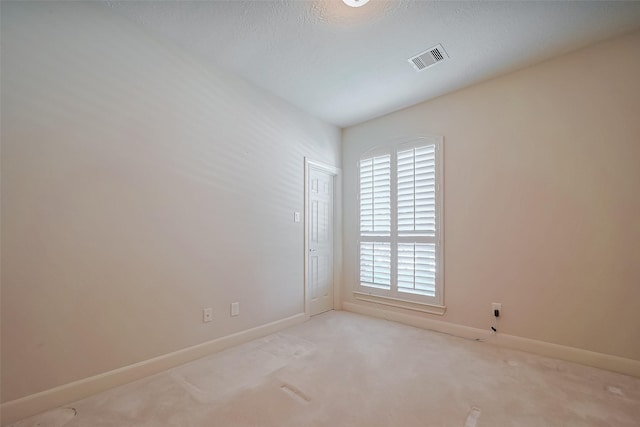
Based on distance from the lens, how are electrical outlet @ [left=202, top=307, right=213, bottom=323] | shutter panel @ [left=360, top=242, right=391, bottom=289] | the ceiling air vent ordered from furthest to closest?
shutter panel @ [left=360, top=242, right=391, bottom=289] → electrical outlet @ [left=202, top=307, right=213, bottom=323] → the ceiling air vent

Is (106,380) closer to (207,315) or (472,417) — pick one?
(207,315)

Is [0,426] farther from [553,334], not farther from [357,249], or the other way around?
[553,334]

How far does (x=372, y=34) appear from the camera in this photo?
2219 mm

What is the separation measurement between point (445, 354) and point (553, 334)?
0.95 meters

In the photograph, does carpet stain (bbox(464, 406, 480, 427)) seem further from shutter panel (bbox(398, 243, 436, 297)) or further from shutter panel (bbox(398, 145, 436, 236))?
shutter panel (bbox(398, 145, 436, 236))

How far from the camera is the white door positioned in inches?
144

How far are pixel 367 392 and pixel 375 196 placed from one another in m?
2.34

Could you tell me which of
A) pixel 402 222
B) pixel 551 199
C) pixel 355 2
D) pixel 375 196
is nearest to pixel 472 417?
pixel 551 199

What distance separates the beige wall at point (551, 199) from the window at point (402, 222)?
142 millimetres

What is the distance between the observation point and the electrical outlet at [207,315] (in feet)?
8.23

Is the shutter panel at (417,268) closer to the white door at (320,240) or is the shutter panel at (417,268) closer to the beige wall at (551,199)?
the beige wall at (551,199)

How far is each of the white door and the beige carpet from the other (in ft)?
3.59

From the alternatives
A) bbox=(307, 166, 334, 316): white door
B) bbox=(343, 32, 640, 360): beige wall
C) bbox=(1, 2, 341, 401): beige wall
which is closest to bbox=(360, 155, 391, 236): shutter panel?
bbox=(307, 166, 334, 316): white door

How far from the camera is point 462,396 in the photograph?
73.0 inches
